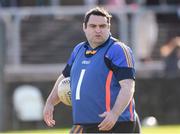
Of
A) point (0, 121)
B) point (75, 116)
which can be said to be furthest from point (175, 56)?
point (75, 116)

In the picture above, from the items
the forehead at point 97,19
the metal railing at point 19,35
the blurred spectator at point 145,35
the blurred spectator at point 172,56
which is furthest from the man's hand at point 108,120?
the blurred spectator at point 172,56

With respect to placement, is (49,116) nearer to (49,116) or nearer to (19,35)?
(49,116)

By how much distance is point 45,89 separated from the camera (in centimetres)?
1923

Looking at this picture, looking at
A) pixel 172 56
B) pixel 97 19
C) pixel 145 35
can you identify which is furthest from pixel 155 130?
pixel 97 19

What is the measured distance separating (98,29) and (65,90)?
0.89 metres

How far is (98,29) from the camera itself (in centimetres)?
848

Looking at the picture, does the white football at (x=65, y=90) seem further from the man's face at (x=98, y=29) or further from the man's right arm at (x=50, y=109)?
the man's face at (x=98, y=29)

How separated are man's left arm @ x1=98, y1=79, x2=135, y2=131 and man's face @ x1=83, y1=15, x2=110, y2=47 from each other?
1.80 feet

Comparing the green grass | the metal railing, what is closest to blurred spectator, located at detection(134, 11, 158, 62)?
the metal railing

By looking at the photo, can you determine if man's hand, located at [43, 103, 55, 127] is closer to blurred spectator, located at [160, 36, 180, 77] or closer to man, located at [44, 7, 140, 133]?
man, located at [44, 7, 140, 133]

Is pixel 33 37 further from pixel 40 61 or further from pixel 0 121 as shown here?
Answer: pixel 0 121

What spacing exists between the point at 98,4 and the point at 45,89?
301cm

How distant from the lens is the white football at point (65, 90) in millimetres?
9039

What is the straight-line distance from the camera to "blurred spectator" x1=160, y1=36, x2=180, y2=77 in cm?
1981
